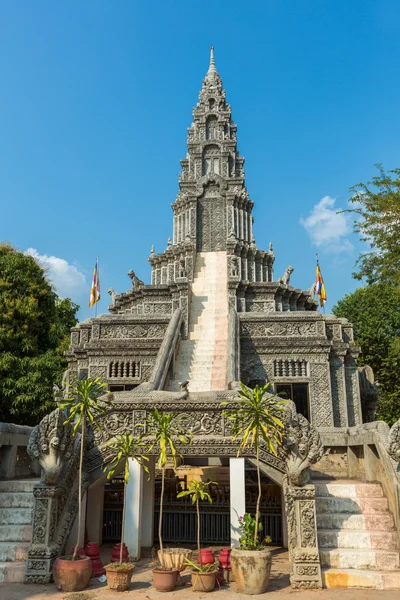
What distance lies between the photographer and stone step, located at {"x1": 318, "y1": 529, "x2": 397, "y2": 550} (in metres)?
10.0

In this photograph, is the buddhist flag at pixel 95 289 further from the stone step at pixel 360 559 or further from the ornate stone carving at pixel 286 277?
the stone step at pixel 360 559

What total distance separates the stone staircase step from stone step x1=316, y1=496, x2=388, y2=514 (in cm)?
628

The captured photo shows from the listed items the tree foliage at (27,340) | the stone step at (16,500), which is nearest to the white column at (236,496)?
the stone step at (16,500)

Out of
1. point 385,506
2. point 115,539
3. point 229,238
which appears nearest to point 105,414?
point 115,539

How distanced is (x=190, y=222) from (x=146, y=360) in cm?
1536

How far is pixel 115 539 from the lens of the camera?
13430 millimetres

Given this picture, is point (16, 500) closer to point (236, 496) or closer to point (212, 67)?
point (236, 496)

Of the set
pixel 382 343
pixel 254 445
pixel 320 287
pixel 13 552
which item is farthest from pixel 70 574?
pixel 382 343

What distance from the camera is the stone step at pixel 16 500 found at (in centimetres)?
1119

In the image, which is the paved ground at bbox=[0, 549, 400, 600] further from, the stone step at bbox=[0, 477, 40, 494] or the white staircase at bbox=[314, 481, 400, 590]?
the stone step at bbox=[0, 477, 40, 494]

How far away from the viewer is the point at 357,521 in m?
10.5

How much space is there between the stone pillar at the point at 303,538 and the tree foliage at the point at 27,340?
1625cm

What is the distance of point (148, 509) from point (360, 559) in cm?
561

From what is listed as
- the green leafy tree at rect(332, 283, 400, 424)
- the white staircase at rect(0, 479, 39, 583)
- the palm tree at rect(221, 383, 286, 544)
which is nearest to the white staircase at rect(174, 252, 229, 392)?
the palm tree at rect(221, 383, 286, 544)
